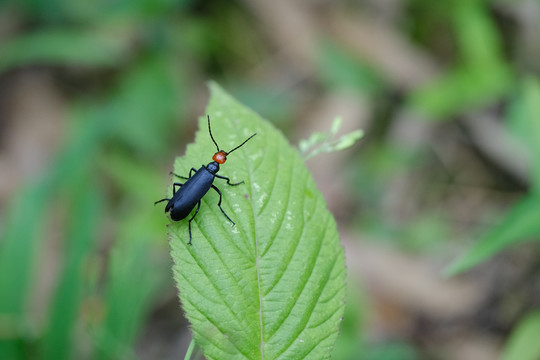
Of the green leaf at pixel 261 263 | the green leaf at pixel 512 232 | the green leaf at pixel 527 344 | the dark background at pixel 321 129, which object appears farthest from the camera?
the dark background at pixel 321 129

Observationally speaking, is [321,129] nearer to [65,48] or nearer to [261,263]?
[65,48]

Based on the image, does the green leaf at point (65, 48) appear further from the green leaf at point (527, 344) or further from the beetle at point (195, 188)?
the green leaf at point (527, 344)

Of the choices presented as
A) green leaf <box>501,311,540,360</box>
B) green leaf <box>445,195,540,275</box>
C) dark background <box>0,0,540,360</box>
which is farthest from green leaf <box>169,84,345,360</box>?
green leaf <box>501,311,540,360</box>

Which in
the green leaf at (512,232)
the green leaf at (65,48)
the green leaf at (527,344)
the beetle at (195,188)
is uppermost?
the green leaf at (65,48)

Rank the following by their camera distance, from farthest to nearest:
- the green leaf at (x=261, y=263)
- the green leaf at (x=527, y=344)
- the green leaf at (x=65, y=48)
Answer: the green leaf at (x=65, y=48) < the green leaf at (x=527, y=344) < the green leaf at (x=261, y=263)

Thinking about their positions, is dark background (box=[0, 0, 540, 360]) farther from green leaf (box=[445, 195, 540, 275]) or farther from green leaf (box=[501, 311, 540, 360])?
green leaf (box=[445, 195, 540, 275])

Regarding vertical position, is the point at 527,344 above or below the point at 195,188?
below

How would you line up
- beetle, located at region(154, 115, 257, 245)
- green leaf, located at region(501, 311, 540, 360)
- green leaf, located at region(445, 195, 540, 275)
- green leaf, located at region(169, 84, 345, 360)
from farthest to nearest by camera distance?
green leaf, located at region(501, 311, 540, 360), green leaf, located at region(445, 195, 540, 275), beetle, located at region(154, 115, 257, 245), green leaf, located at region(169, 84, 345, 360)

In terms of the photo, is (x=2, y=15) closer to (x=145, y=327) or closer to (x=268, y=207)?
(x=145, y=327)

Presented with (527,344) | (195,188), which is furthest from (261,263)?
(527,344)

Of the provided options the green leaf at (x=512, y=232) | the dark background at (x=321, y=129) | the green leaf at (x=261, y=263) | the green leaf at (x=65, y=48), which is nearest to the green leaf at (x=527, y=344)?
the dark background at (x=321, y=129)
